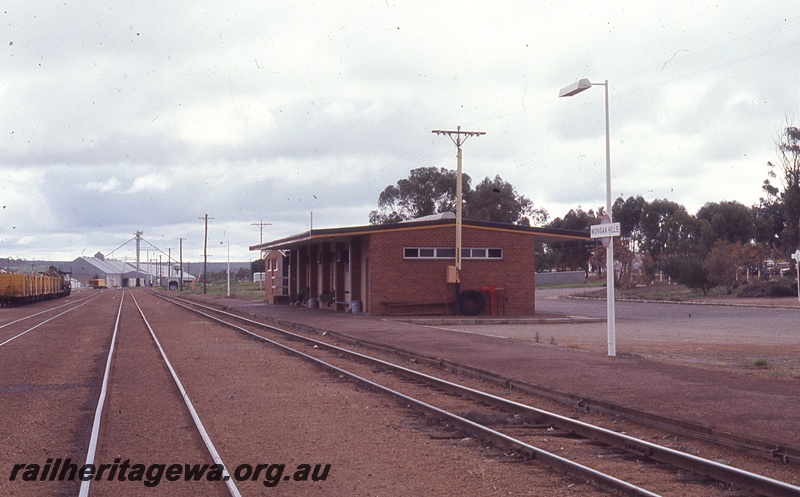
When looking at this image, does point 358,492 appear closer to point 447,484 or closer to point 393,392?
point 447,484

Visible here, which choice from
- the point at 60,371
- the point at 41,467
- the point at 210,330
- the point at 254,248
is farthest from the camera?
the point at 254,248

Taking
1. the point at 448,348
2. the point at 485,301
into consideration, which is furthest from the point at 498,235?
the point at 448,348

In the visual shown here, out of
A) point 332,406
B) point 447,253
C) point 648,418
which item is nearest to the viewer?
point 648,418

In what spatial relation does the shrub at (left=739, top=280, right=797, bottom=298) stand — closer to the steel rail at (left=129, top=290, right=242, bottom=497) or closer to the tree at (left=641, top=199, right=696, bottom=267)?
the tree at (left=641, top=199, right=696, bottom=267)

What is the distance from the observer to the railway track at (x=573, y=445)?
6926 millimetres

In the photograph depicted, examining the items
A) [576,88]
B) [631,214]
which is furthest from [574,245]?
[576,88]

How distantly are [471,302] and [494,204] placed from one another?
4671 centimetres

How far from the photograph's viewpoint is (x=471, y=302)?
3438 cm

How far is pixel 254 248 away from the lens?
5172 centimetres

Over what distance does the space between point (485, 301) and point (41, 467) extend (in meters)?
28.1

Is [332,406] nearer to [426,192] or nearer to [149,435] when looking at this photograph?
[149,435]

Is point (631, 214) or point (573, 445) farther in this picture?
point (631, 214)

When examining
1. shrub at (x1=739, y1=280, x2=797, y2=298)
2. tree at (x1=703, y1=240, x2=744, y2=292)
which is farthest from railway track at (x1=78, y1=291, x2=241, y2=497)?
tree at (x1=703, y1=240, x2=744, y2=292)

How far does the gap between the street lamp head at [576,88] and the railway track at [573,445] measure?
632 cm
